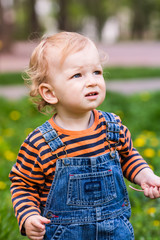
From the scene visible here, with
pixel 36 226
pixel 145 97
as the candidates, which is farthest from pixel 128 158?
pixel 145 97

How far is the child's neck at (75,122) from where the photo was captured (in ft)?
5.26

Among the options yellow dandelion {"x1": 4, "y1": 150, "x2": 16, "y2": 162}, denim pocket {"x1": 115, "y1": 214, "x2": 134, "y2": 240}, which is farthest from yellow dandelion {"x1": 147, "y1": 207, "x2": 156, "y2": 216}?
yellow dandelion {"x1": 4, "y1": 150, "x2": 16, "y2": 162}

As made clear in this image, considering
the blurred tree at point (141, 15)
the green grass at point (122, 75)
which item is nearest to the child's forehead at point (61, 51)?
the green grass at point (122, 75)

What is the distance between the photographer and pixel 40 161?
1.50 m

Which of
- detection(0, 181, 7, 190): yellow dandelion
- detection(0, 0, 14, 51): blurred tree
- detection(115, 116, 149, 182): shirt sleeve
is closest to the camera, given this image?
detection(115, 116, 149, 182): shirt sleeve

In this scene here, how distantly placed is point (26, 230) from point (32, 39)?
1.01 m

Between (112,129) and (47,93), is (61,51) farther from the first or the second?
(112,129)

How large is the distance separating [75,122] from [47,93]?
19 centimetres

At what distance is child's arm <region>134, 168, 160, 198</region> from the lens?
1.58 metres

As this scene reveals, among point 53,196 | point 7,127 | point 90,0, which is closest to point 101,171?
point 53,196

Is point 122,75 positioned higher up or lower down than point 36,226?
higher up

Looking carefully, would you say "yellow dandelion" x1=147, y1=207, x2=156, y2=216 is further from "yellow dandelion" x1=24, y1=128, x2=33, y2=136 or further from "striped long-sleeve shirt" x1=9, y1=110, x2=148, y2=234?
"yellow dandelion" x1=24, y1=128, x2=33, y2=136

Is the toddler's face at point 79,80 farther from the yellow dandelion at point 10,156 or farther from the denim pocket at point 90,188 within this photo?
the yellow dandelion at point 10,156

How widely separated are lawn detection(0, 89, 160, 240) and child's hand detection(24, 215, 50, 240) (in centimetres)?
70
